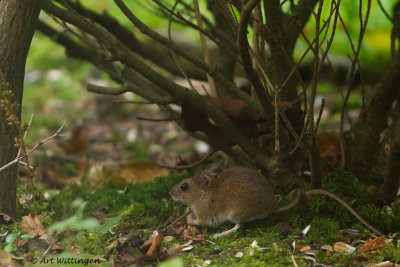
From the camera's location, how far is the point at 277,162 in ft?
12.3

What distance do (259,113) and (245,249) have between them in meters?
0.95

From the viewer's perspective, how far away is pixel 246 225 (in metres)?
3.66

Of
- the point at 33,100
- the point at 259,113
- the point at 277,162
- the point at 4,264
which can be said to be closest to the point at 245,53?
the point at 259,113

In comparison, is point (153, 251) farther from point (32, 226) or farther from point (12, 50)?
point (12, 50)

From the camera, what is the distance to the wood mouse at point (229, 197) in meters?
3.50

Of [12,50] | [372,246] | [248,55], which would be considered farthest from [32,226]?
[372,246]

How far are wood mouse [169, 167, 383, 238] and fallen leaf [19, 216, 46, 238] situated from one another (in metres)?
1.08

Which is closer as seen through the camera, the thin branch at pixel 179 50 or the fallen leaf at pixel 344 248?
the thin branch at pixel 179 50

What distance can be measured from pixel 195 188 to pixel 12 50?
1516 millimetres

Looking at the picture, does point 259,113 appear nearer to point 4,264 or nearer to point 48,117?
point 4,264

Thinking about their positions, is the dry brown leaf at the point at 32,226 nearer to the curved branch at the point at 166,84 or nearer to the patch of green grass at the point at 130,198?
the patch of green grass at the point at 130,198

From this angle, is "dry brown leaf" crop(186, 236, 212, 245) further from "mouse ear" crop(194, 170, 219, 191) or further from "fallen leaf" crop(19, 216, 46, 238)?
"fallen leaf" crop(19, 216, 46, 238)

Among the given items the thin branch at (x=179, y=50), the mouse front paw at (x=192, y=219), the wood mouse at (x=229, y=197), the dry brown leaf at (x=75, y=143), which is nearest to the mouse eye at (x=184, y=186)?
the wood mouse at (x=229, y=197)

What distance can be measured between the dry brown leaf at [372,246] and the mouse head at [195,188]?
111 cm
